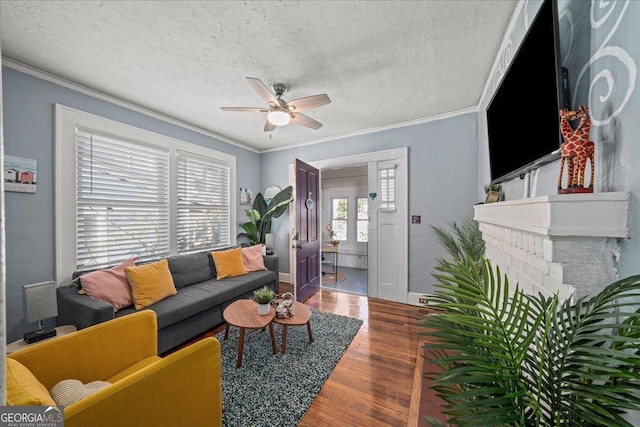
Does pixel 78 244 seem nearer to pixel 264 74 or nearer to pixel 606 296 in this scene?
pixel 264 74

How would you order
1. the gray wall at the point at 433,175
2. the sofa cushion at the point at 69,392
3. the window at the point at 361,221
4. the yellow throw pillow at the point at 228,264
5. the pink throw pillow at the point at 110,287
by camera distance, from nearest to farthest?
the sofa cushion at the point at 69,392 < the pink throw pillow at the point at 110,287 < the gray wall at the point at 433,175 < the yellow throw pillow at the point at 228,264 < the window at the point at 361,221

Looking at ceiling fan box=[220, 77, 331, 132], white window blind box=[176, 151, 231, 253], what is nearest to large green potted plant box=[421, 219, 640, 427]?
ceiling fan box=[220, 77, 331, 132]

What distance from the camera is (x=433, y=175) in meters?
3.36

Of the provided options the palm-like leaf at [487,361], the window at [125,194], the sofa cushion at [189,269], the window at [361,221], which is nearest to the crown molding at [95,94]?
the window at [125,194]

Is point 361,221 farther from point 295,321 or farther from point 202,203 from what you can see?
point 295,321

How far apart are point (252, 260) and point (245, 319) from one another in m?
1.49

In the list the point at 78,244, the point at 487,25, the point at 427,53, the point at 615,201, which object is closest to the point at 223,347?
the point at 78,244

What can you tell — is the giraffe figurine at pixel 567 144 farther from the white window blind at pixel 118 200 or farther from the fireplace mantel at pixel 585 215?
the white window blind at pixel 118 200

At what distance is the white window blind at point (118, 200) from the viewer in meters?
2.58

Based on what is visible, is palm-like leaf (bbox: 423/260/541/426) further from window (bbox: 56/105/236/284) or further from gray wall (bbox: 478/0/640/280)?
window (bbox: 56/105/236/284)

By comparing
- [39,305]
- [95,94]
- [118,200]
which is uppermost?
[95,94]

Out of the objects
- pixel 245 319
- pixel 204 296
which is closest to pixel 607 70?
pixel 245 319

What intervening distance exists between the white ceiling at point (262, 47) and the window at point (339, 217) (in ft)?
10.8

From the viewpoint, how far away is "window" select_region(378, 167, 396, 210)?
11.9 feet
